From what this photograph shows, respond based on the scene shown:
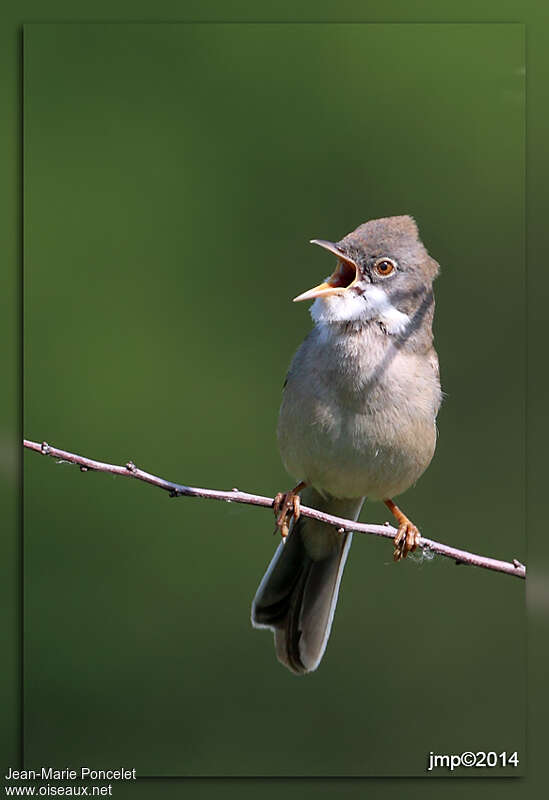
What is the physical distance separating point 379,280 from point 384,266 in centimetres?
8

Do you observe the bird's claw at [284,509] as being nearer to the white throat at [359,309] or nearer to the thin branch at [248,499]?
the thin branch at [248,499]

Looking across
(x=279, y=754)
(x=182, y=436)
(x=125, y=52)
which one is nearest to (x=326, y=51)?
(x=125, y=52)

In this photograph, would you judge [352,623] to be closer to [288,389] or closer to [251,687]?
[251,687]

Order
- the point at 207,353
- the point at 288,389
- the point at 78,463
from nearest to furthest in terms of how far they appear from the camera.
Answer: the point at 78,463 → the point at 288,389 → the point at 207,353

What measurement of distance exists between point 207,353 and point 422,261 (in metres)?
1.47

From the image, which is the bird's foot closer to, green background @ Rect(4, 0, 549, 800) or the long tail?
the long tail

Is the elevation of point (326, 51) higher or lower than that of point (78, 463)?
higher

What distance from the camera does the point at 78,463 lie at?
547 centimetres

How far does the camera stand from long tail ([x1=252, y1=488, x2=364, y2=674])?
21.8ft

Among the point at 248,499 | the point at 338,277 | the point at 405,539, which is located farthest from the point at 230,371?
the point at 248,499

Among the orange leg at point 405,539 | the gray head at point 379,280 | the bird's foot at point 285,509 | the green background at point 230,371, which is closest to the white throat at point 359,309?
the gray head at point 379,280

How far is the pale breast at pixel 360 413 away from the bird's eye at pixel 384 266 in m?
0.28

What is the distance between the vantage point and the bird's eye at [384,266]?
624 cm

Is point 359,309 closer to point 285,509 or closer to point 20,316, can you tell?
point 285,509
